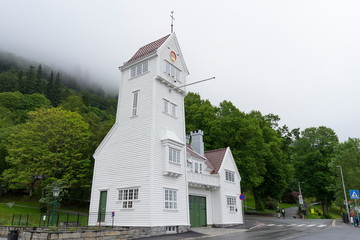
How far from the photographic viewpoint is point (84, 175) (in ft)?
113

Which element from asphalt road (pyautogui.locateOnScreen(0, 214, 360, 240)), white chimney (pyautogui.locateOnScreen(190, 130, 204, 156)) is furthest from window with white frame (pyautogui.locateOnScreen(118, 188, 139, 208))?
white chimney (pyautogui.locateOnScreen(190, 130, 204, 156))

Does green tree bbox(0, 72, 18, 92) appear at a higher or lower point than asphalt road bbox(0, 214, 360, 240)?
higher

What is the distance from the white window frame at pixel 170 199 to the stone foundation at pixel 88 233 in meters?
1.65

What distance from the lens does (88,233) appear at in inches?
566

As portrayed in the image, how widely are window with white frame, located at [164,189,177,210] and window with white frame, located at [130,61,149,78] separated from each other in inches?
441

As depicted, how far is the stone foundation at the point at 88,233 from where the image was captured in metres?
13.1

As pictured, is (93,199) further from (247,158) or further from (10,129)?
(10,129)

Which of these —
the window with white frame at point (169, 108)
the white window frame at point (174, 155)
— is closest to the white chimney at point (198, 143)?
the window with white frame at point (169, 108)

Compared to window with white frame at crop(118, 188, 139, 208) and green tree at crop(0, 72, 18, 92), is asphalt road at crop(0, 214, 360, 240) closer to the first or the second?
window with white frame at crop(118, 188, 139, 208)

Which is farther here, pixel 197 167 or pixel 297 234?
pixel 197 167

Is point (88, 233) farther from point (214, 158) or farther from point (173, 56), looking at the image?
point (214, 158)

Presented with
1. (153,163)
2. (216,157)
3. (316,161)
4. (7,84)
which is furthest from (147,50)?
(7,84)

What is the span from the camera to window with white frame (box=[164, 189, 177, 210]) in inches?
841

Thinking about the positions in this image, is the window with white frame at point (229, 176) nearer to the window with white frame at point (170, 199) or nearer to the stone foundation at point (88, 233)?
the window with white frame at point (170, 199)
